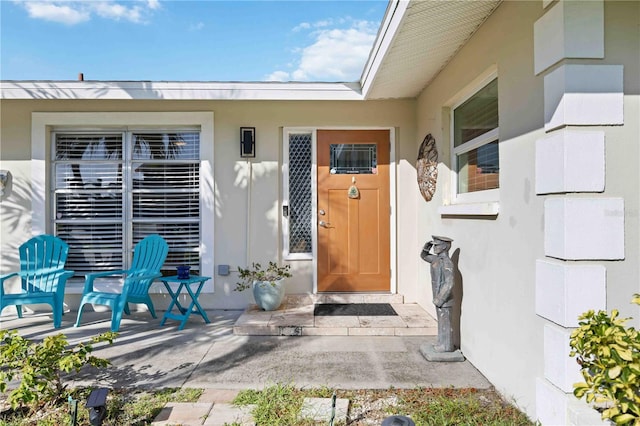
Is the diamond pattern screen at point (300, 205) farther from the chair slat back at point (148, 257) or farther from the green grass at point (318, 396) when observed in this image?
the green grass at point (318, 396)

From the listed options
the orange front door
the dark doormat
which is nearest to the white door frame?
the orange front door

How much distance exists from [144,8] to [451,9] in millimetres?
4540

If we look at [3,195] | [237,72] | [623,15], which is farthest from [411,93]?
[3,195]

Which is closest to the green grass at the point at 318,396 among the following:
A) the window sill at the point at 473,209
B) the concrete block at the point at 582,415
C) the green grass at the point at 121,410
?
the green grass at the point at 121,410

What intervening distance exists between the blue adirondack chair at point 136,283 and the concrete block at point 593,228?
139 inches

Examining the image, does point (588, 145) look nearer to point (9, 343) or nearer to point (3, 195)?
point (9, 343)

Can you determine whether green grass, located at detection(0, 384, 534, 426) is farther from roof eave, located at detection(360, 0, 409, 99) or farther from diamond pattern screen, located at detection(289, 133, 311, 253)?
roof eave, located at detection(360, 0, 409, 99)

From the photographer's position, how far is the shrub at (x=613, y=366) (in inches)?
50.0

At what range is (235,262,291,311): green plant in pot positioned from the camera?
379 centimetres

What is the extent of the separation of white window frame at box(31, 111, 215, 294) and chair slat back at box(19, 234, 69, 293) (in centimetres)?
34

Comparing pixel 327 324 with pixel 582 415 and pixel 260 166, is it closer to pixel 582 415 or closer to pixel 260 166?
pixel 260 166

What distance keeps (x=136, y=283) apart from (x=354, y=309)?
2.33 meters

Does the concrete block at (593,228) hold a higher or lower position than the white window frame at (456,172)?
lower

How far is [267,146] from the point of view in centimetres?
432
